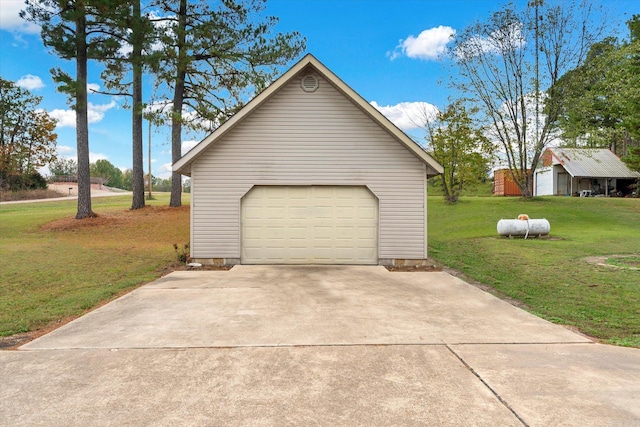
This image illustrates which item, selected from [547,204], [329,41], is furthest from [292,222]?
[547,204]

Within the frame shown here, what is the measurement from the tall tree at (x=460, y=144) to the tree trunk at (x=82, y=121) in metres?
19.9

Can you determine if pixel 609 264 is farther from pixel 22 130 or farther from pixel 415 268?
pixel 22 130

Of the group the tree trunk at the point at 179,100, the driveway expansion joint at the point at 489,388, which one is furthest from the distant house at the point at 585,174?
the driveway expansion joint at the point at 489,388

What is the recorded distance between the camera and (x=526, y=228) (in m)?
14.8

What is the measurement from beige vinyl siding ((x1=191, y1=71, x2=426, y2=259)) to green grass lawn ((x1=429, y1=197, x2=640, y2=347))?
2.29 metres

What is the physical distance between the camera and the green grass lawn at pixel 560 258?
229 inches

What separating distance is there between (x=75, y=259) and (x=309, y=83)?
8022 millimetres

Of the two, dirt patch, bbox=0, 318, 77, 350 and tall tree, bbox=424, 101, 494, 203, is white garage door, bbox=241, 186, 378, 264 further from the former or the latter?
tall tree, bbox=424, 101, 494, 203

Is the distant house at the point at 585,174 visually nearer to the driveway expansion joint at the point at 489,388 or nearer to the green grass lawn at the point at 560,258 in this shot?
the green grass lawn at the point at 560,258

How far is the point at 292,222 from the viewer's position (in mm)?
10586

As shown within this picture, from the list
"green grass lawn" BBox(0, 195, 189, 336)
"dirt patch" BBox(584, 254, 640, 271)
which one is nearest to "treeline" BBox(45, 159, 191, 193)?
"green grass lawn" BBox(0, 195, 189, 336)

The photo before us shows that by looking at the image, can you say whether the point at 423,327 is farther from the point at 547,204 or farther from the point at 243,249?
the point at 547,204

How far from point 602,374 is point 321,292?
4381 millimetres

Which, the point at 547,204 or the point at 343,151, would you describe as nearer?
the point at 343,151
